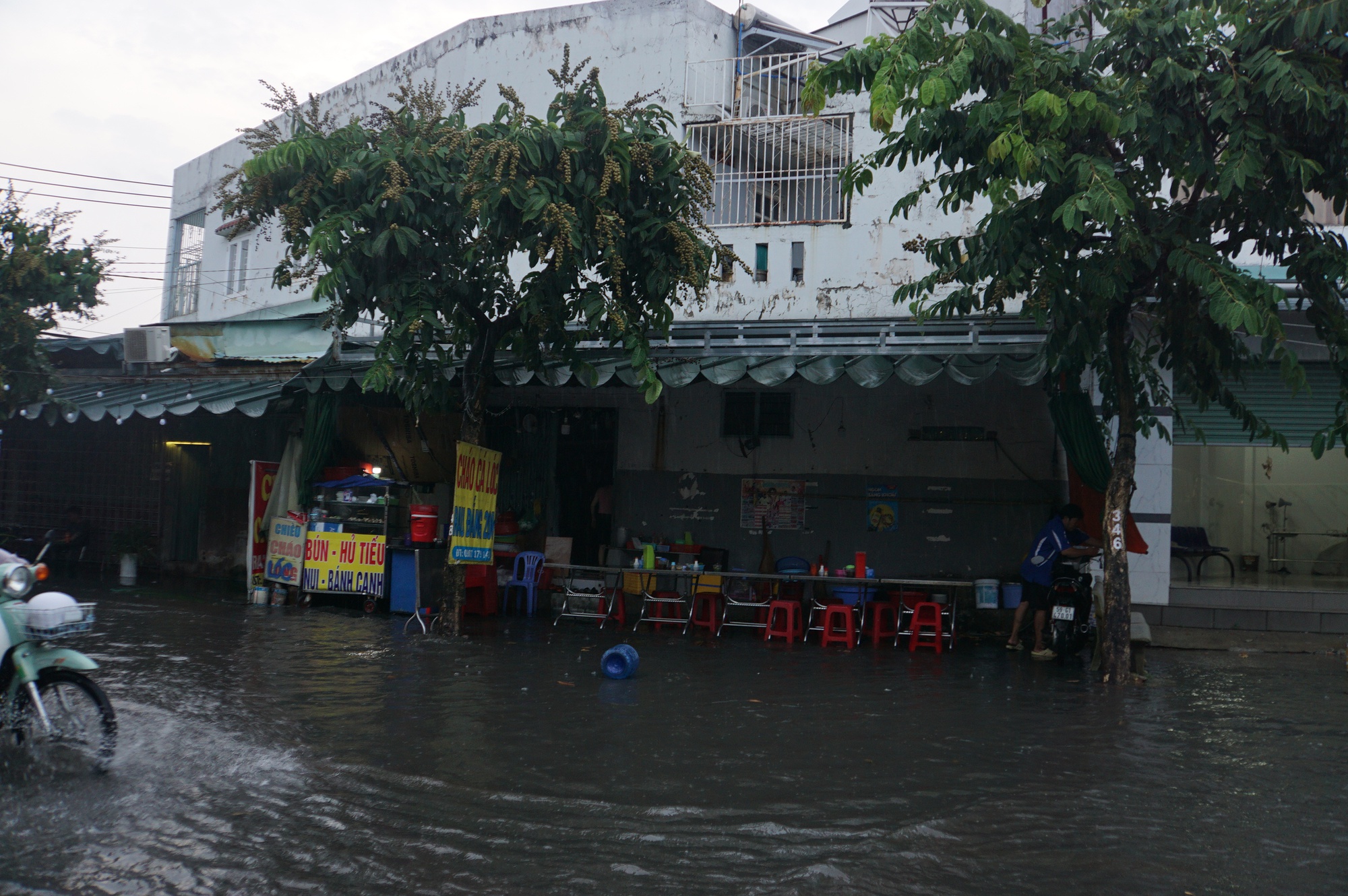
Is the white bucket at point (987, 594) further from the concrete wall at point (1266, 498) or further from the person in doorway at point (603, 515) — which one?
the person in doorway at point (603, 515)

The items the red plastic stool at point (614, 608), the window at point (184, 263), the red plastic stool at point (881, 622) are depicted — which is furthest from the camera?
the window at point (184, 263)

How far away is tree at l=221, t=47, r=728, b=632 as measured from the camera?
9.87 metres

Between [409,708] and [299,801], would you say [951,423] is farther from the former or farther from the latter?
[299,801]

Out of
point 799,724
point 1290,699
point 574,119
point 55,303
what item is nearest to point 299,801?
point 799,724

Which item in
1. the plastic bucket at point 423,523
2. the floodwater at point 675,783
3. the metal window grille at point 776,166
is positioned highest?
the metal window grille at point 776,166

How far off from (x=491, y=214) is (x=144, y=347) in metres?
8.86

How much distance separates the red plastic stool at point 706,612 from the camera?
13.0m

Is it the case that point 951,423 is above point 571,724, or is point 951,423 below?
above

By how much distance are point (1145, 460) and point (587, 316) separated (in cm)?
699

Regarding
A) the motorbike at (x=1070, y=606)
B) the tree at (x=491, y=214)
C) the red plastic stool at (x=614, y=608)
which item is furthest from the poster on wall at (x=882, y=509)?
the tree at (x=491, y=214)

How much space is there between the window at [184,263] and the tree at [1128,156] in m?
19.7

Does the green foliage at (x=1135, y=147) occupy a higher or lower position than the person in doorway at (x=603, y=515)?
higher

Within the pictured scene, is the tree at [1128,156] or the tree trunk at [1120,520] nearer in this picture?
the tree at [1128,156]

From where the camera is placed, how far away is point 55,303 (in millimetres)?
15539
